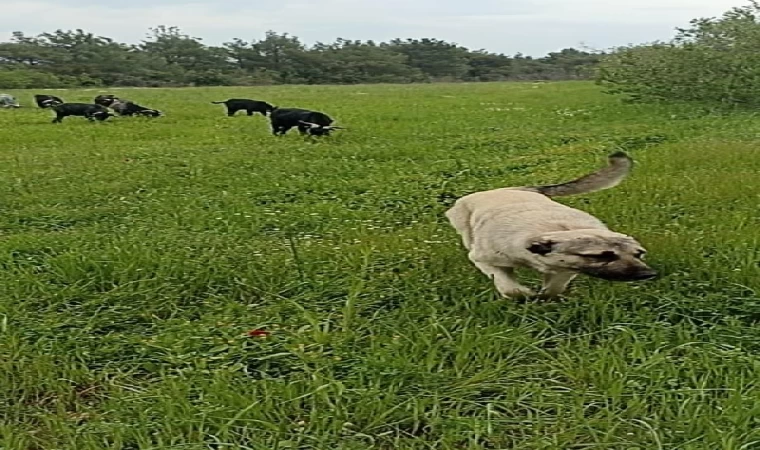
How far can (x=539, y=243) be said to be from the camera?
10.7ft

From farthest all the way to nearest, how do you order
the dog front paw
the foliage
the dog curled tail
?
the foliage → the dog curled tail → the dog front paw

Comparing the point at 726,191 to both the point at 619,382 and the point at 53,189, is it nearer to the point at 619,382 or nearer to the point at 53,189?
the point at 619,382

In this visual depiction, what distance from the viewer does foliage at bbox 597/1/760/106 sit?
14914 millimetres

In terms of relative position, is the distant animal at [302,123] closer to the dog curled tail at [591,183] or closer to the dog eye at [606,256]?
the dog curled tail at [591,183]

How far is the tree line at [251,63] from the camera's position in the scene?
46656 millimetres

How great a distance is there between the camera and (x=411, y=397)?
8.89 feet

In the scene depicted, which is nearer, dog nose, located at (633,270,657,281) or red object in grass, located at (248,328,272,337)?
dog nose, located at (633,270,657,281)

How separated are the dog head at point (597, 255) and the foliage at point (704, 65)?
13.0 meters

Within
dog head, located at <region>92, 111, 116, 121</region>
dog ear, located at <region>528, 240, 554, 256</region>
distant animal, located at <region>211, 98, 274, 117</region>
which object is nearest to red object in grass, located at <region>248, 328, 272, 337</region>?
dog ear, located at <region>528, 240, 554, 256</region>

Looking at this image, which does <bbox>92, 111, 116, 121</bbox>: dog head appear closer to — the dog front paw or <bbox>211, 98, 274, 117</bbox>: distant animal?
<bbox>211, 98, 274, 117</bbox>: distant animal

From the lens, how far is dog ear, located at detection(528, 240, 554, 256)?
10.6ft

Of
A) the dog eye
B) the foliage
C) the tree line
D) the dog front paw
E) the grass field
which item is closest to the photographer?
the grass field

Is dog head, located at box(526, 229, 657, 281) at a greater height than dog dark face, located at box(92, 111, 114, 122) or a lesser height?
greater

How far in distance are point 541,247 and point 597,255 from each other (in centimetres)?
23
